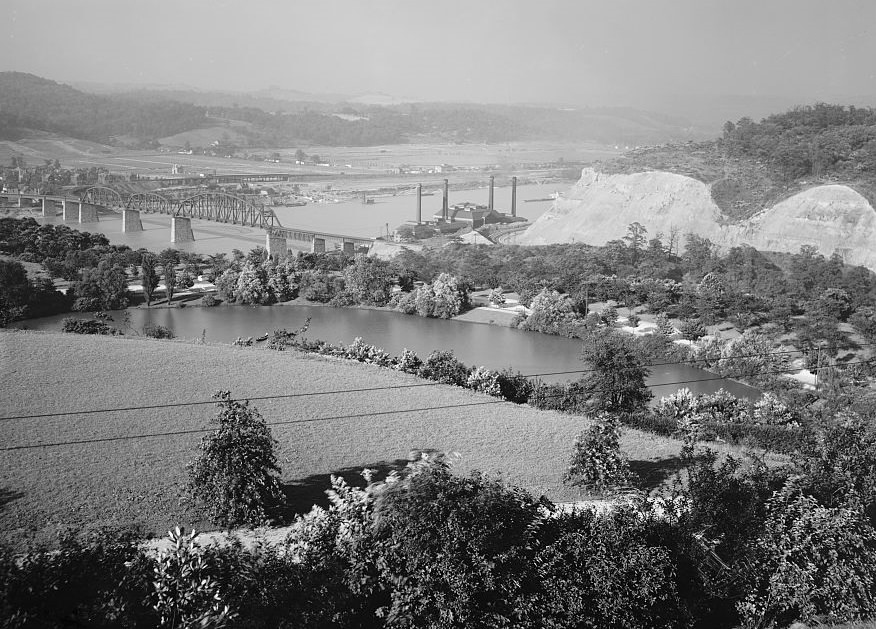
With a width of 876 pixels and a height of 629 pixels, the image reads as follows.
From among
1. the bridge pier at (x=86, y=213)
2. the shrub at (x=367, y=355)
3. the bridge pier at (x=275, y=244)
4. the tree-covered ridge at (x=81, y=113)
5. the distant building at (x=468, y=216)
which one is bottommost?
the shrub at (x=367, y=355)

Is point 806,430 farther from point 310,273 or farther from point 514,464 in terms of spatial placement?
point 310,273

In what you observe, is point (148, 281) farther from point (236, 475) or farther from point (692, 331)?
point (236, 475)

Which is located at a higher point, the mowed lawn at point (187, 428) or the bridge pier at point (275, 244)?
the bridge pier at point (275, 244)

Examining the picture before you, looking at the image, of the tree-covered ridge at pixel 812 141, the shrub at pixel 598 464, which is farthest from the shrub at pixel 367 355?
the tree-covered ridge at pixel 812 141

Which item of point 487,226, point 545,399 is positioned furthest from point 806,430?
point 487,226

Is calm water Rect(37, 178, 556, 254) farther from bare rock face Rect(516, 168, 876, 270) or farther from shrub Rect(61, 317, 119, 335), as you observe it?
shrub Rect(61, 317, 119, 335)

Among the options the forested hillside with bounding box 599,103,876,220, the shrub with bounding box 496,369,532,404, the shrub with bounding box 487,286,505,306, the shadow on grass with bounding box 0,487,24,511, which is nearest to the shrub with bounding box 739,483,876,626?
the shadow on grass with bounding box 0,487,24,511

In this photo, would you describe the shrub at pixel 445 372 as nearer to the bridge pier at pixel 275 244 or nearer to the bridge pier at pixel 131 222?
the bridge pier at pixel 275 244
